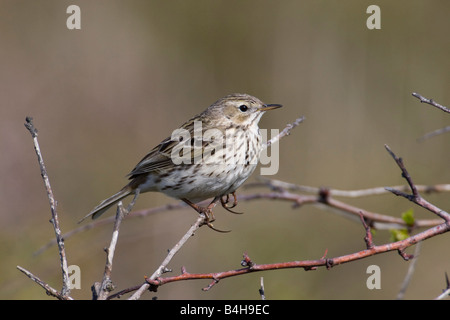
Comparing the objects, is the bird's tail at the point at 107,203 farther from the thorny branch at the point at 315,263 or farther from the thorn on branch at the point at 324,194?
the thorny branch at the point at 315,263

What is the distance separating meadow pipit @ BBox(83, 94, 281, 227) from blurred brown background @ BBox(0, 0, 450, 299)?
213cm

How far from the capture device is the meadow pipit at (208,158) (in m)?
4.54

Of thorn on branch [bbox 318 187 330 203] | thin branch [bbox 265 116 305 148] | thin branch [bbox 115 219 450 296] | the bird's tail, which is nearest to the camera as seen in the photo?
thin branch [bbox 115 219 450 296]

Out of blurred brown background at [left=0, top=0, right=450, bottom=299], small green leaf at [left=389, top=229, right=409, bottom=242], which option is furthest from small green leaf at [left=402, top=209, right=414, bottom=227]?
blurred brown background at [left=0, top=0, right=450, bottom=299]

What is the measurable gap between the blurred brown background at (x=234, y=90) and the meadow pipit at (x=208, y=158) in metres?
2.13

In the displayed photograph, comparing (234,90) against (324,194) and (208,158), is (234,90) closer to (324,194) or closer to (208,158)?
(208,158)

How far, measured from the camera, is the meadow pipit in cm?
454

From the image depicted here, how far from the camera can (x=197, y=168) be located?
466 cm

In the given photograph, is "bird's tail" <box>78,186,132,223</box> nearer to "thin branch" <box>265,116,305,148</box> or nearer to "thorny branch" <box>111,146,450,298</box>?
"thin branch" <box>265,116,305,148</box>

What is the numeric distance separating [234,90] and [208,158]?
→ 3.48 metres

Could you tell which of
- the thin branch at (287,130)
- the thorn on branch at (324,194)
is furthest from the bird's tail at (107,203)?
the thorn on branch at (324,194)

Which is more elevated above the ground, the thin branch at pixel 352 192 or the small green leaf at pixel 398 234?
the thin branch at pixel 352 192

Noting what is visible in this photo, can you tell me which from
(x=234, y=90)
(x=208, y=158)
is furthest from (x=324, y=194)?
(x=234, y=90)

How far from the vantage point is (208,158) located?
4648 mm
